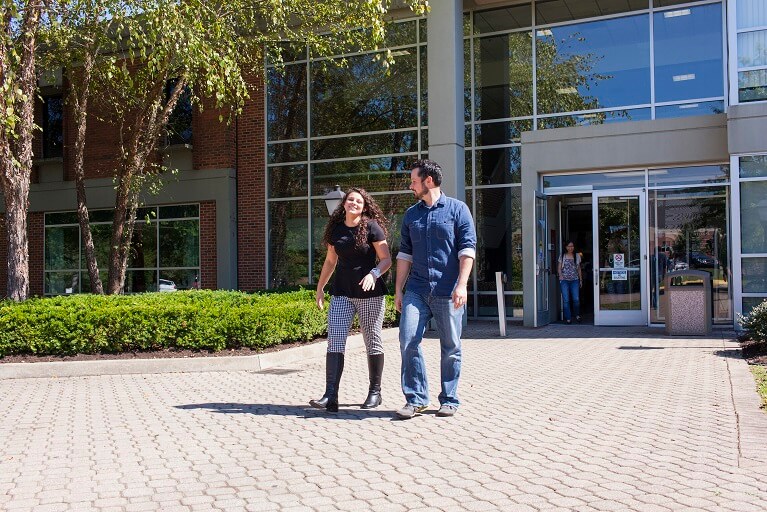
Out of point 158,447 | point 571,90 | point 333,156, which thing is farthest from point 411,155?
point 158,447

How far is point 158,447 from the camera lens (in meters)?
5.24

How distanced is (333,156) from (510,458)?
13.2m

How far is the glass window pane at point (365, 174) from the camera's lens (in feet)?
54.0

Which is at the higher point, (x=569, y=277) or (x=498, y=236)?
(x=498, y=236)

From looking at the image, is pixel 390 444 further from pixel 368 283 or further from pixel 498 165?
pixel 498 165

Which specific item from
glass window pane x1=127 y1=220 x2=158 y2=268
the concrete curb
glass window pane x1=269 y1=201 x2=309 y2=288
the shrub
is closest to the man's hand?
the concrete curb

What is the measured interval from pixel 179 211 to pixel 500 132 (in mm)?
8317

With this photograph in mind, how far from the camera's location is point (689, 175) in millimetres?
13398

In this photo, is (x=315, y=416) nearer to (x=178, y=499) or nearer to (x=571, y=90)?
(x=178, y=499)

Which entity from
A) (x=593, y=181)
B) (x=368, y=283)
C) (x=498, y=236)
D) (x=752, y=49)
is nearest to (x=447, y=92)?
(x=593, y=181)

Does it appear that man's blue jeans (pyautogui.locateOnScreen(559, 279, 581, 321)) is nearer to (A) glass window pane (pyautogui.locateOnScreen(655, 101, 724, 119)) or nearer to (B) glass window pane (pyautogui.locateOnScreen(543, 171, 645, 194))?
(B) glass window pane (pyautogui.locateOnScreen(543, 171, 645, 194))

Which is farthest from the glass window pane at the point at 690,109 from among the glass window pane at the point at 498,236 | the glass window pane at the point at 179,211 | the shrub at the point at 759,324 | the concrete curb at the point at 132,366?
the glass window pane at the point at 179,211

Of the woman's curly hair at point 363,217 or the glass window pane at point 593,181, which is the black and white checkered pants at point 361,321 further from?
the glass window pane at point 593,181

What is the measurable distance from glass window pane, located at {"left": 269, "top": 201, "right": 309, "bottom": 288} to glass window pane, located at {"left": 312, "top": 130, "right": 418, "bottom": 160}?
1.34 m
